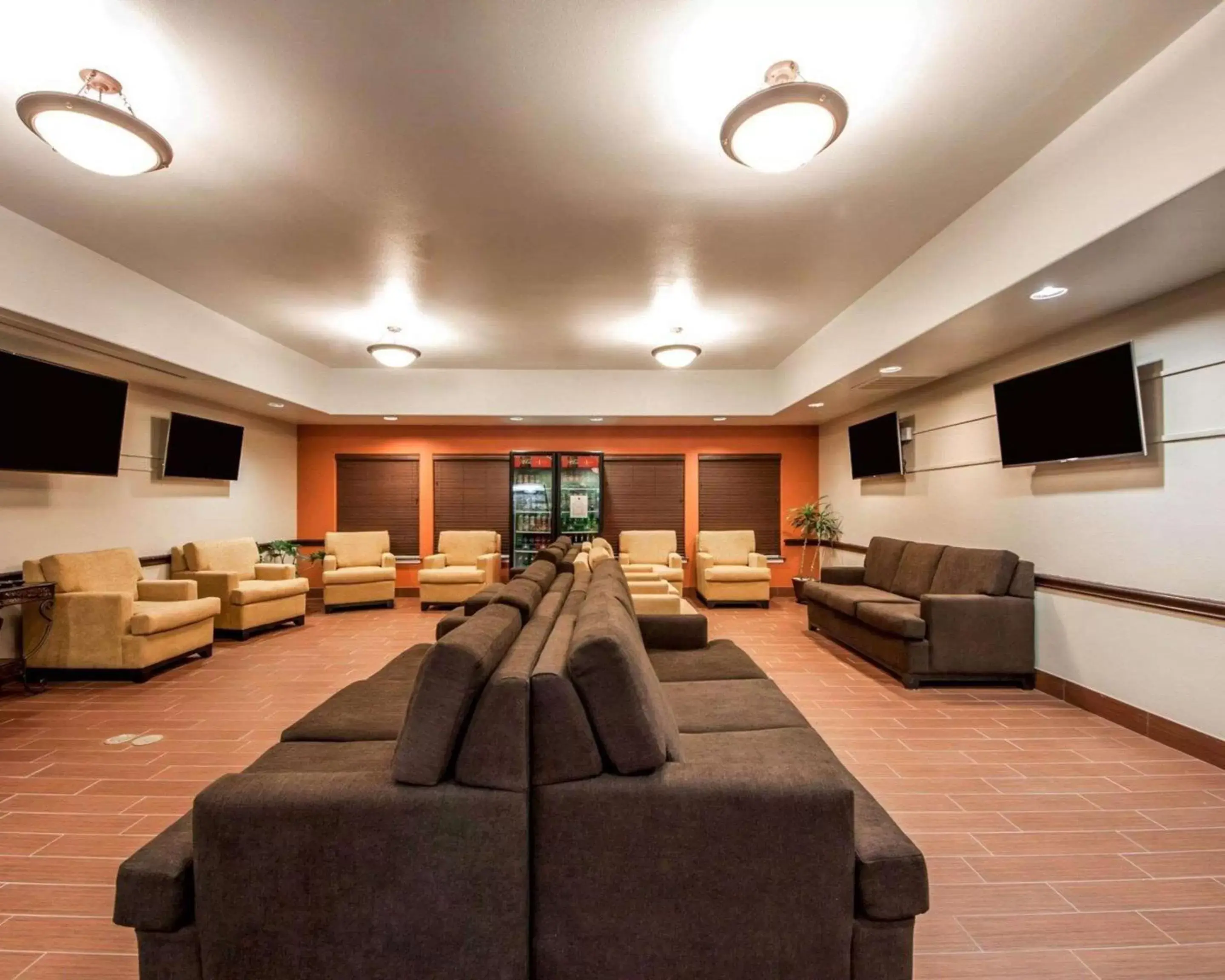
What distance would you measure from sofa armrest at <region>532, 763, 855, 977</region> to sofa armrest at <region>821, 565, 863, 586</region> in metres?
5.21

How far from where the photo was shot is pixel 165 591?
17.3ft

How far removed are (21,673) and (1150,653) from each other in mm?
7317

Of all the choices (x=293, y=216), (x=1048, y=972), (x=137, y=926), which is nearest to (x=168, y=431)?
(x=293, y=216)

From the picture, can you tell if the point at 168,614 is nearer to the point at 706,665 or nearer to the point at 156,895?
the point at 156,895

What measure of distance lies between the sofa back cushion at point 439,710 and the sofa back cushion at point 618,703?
0.26m

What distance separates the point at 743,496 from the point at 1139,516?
17.0 feet

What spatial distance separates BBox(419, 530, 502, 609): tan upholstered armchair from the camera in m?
7.41

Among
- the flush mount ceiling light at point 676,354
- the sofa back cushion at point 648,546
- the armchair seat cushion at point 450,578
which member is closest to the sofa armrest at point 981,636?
the flush mount ceiling light at point 676,354

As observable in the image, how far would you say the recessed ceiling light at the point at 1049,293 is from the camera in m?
3.22

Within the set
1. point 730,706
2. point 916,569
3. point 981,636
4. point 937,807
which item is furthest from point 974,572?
point 730,706

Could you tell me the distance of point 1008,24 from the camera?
81.7 inches

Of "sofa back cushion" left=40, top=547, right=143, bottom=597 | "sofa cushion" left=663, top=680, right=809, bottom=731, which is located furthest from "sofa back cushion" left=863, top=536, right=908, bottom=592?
"sofa back cushion" left=40, top=547, right=143, bottom=597

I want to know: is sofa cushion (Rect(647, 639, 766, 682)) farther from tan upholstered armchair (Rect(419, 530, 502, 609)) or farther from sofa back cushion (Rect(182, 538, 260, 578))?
sofa back cushion (Rect(182, 538, 260, 578))

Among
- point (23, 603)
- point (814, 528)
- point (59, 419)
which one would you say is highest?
point (59, 419)
